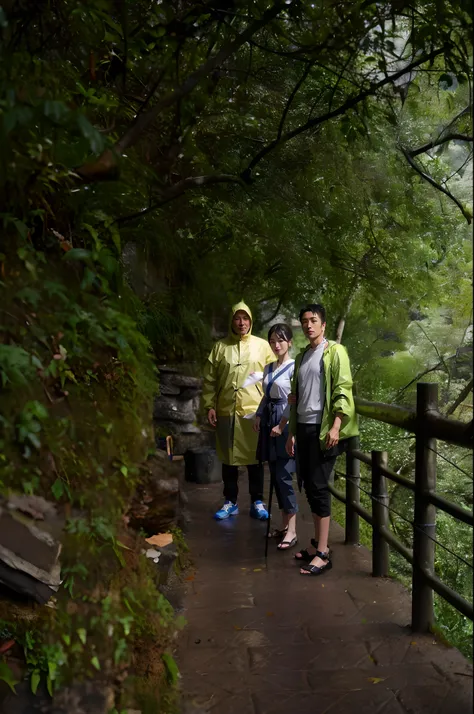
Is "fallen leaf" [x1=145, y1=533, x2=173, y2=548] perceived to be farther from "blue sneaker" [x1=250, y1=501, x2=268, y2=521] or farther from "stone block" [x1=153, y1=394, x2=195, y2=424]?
"stone block" [x1=153, y1=394, x2=195, y2=424]

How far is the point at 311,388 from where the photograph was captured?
4.41 metres

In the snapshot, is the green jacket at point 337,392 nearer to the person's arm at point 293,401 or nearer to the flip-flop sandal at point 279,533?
the person's arm at point 293,401

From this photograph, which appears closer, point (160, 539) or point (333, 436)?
point (333, 436)

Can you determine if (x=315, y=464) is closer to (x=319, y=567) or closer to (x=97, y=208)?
(x=319, y=567)

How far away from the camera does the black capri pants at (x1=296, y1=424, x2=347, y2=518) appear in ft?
14.4

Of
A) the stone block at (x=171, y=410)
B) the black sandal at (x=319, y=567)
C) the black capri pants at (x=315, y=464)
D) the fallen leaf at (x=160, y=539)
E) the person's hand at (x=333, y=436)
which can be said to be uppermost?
the person's hand at (x=333, y=436)

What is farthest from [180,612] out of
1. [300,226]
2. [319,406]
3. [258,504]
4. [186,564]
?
[300,226]

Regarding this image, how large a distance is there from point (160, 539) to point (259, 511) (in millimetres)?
1562

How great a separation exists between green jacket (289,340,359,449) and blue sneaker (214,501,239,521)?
208cm

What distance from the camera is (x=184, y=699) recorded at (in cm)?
293

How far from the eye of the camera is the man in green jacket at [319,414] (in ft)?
13.8

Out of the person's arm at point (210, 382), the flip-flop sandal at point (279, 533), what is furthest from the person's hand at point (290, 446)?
the person's arm at point (210, 382)

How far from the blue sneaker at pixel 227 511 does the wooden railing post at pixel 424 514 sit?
2.73m

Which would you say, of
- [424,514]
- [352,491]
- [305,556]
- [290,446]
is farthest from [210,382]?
[424,514]
